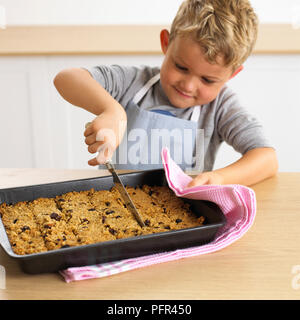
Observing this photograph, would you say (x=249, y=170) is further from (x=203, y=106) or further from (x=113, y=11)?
(x=113, y=11)

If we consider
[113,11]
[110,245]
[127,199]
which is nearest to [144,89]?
[127,199]

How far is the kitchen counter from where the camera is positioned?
1.96 feet

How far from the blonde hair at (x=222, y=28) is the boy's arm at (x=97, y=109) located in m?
0.29

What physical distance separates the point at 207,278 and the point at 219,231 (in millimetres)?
151

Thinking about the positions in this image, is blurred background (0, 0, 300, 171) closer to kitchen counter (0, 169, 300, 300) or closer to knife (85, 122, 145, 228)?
knife (85, 122, 145, 228)

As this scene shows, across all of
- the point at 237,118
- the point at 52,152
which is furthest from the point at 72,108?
the point at 237,118

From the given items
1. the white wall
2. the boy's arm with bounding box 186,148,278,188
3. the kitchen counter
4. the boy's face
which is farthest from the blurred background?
the kitchen counter

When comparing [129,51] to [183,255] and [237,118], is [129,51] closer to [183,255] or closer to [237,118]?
[237,118]

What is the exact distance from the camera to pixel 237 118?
1326mm

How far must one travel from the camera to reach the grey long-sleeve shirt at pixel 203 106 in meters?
1.32

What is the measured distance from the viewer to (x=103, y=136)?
0.90 m

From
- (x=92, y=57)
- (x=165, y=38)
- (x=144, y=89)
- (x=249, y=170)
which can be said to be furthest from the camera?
(x=92, y=57)

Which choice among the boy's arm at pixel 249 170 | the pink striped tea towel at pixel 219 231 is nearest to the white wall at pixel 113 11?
the boy's arm at pixel 249 170

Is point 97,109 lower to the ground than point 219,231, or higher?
higher
